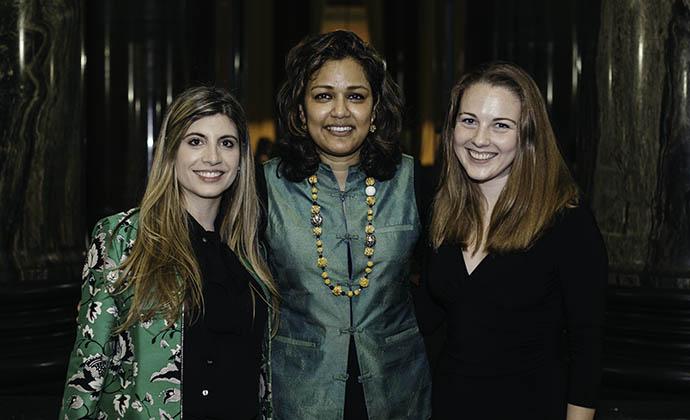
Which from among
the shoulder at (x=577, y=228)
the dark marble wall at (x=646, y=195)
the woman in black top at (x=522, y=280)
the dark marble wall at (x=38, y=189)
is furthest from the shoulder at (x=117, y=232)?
Answer: the dark marble wall at (x=646, y=195)

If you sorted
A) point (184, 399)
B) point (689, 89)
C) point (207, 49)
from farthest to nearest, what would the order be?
point (207, 49), point (689, 89), point (184, 399)

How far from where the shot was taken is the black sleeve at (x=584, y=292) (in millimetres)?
Result: 2131

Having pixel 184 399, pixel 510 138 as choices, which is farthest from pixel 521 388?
pixel 184 399

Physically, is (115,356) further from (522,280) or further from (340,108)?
(522,280)

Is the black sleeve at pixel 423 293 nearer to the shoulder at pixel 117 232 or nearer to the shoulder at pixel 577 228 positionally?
the shoulder at pixel 577 228

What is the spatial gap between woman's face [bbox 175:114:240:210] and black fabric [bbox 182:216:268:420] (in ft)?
0.38

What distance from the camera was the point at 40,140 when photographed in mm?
3926

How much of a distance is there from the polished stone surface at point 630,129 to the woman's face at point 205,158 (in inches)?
79.9

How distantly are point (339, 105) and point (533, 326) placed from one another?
2.74ft

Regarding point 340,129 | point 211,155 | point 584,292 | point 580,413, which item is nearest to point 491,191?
point 584,292

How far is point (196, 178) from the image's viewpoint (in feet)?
7.27

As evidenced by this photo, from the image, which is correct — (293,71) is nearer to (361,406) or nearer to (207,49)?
(361,406)

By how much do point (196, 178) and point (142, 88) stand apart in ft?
25.6

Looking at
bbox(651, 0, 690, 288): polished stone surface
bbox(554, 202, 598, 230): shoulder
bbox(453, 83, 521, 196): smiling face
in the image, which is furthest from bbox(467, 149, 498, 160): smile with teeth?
bbox(651, 0, 690, 288): polished stone surface
